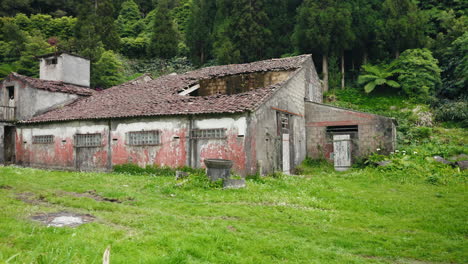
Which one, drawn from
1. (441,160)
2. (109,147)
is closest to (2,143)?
(109,147)

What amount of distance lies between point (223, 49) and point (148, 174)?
78.3 feet

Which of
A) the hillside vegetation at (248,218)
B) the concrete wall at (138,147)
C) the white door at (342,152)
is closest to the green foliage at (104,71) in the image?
the concrete wall at (138,147)

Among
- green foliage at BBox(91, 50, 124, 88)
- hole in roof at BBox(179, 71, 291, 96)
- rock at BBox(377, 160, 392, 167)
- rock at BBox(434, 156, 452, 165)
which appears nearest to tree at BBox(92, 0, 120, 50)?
green foliage at BBox(91, 50, 124, 88)

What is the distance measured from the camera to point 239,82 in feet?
65.4

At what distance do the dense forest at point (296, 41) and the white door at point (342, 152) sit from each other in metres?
13.4

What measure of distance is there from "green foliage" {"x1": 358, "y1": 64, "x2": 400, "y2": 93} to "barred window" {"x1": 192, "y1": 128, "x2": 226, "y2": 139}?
2067 cm

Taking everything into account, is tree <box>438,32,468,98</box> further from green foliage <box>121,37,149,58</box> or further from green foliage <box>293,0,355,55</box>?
green foliage <box>121,37,149,58</box>

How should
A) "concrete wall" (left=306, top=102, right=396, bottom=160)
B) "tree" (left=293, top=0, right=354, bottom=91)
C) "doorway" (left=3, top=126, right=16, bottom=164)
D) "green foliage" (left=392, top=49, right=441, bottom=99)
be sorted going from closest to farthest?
"concrete wall" (left=306, top=102, right=396, bottom=160)
"doorway" (left=3, top=126, right=16, bottom=164)
"green foliage" (left=392, top=49, right=441, bottom=99)
"tree" (left=293, top=0, right=354, bottom=91)

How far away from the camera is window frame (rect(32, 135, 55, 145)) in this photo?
66.9 feet

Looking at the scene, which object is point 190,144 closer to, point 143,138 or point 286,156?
point 143,138

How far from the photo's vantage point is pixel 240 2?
38750mm

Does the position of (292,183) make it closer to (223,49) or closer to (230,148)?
(230,148)

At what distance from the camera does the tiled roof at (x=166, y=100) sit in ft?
51.9

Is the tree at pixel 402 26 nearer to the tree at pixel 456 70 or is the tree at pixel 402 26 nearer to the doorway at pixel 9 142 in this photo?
the tree at pixel 456 70
